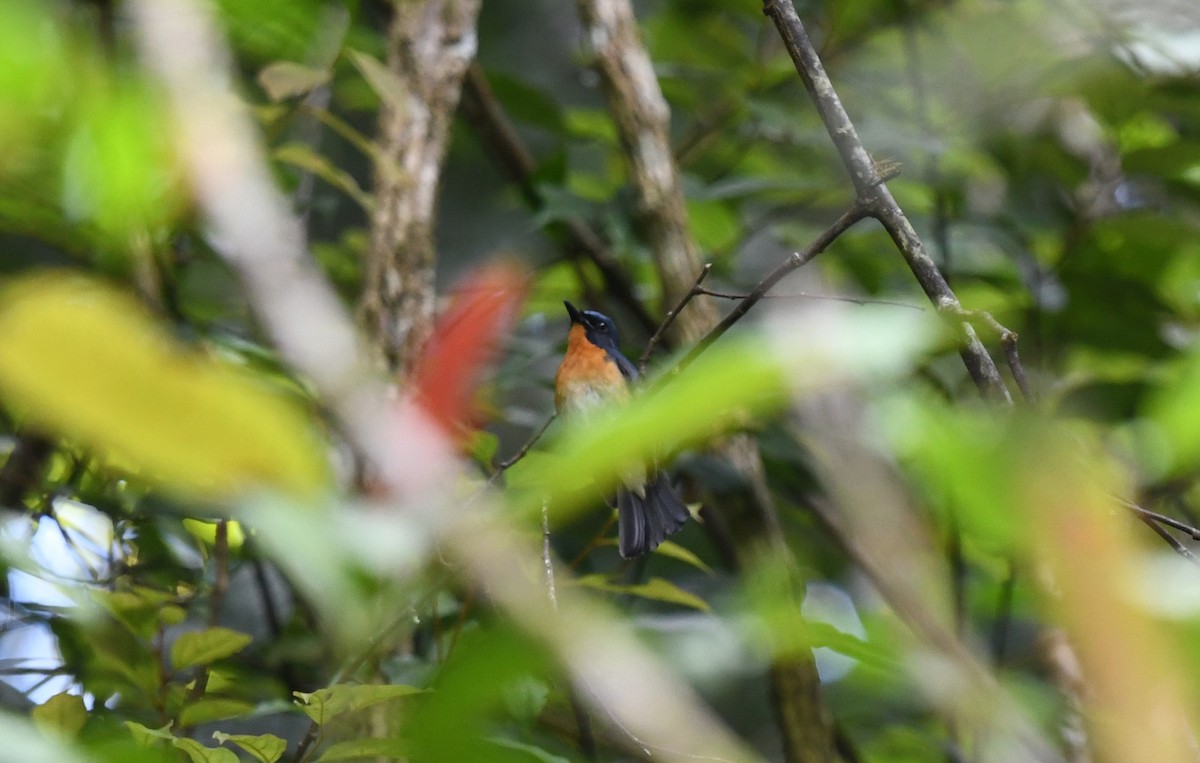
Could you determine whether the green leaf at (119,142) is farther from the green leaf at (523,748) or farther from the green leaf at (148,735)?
the green leaf at (148,735)

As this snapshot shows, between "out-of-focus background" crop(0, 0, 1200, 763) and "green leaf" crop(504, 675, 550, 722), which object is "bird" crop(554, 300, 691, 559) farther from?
"green leaf" crop(504, 675, 550, 722)

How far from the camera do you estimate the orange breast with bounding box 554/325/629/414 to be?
2.12 m

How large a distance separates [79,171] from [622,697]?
616 mm

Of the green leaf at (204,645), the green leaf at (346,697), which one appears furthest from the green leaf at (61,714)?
the green leaf at (346,697)

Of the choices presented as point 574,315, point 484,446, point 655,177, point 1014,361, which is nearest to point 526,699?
point 484,446

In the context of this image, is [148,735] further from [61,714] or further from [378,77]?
[378,77]

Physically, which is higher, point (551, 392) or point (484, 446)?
point (484, 446)

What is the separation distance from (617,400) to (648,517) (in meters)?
0.46

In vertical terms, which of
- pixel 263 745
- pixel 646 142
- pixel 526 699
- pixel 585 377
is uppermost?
pixel 646 142

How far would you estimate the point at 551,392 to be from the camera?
251cm

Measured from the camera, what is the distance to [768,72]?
268cm

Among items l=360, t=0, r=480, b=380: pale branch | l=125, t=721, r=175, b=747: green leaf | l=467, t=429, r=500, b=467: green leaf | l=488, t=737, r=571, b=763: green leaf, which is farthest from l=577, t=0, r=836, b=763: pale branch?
l=488, t=737, r=571, b=763: green leaf

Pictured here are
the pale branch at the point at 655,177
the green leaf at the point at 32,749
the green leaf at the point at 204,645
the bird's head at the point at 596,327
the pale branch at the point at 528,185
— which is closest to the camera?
the green leaf at the point at 32,749

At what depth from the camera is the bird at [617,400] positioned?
175 cm
